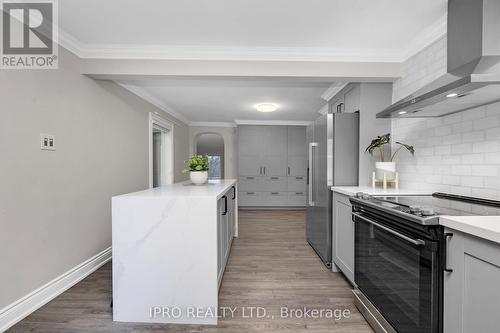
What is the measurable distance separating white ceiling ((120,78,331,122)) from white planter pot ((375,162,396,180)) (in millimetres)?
1142

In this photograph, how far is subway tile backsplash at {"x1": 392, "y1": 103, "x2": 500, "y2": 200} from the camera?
1.67 metres

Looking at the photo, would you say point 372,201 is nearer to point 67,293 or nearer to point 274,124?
point 67,293

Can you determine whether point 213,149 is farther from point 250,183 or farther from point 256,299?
point 256,299

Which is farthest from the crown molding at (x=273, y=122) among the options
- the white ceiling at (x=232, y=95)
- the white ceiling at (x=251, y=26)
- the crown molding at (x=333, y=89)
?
the white ceiling at (x=251, y=26)

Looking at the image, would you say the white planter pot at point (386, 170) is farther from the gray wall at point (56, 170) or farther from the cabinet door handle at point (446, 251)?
the gray wall at point (56, 170)

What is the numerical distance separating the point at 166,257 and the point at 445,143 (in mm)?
2454

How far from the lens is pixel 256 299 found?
2.11 metres

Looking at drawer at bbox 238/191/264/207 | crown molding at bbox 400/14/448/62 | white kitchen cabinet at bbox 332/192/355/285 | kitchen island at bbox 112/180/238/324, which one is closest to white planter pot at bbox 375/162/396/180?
white kitchen cabinet at bbox 332/192/355/285

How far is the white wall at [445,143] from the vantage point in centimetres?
169

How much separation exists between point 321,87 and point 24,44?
3.31 m

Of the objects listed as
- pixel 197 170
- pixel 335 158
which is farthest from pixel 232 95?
pixel 335 158

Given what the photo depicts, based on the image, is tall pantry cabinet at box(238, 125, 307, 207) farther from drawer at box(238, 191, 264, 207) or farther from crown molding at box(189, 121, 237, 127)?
crown molding at box(189, 121, 237, 127)

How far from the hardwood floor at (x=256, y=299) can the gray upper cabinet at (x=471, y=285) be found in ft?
2.79

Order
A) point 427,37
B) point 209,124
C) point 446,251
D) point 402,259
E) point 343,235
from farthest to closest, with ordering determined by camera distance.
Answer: point 209,124 < point 343,235 < point 427,37 < point 402,259 < point 446,251
